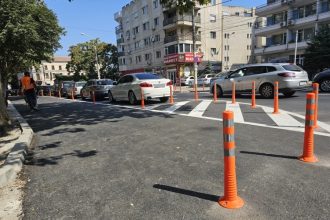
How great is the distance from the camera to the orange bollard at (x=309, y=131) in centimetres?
416

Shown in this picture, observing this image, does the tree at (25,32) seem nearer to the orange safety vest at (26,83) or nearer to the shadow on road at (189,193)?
the orange safety vest at (26,83)

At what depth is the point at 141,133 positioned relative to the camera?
6.93m

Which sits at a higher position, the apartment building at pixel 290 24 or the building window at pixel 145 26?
the building window at pixel 145 26

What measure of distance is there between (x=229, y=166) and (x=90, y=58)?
63288 millimetres

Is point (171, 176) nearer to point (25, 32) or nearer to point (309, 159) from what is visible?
point (309, 159)

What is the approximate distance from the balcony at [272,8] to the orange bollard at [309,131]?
38838 millimetres

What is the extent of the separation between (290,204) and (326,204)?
365mm

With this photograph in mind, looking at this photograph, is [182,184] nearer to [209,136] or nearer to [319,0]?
[209,136]

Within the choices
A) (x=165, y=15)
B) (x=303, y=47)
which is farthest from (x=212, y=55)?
(x=303, y=47)

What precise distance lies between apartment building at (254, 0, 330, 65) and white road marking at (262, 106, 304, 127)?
30.2 meters

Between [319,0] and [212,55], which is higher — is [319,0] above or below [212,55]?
above

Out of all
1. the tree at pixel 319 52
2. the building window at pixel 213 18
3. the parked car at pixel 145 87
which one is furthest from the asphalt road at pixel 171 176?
the building window at pixel 213 18

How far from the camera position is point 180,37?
146 feet

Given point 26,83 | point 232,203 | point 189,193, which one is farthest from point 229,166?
point 26,83
